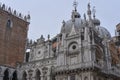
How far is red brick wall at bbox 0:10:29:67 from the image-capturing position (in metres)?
42.8

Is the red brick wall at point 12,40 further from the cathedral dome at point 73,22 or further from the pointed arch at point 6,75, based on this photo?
the cathedral dome at point 73,22

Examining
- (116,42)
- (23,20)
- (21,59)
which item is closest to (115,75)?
(116,42)

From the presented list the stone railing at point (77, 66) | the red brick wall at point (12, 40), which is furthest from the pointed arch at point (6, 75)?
the stone railing at point (77, 66)

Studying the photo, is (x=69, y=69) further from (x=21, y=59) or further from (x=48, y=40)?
(x=21, y=59)

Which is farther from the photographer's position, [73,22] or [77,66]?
[73,22]

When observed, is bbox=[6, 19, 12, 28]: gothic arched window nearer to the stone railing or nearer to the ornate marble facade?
the ornate marble facade

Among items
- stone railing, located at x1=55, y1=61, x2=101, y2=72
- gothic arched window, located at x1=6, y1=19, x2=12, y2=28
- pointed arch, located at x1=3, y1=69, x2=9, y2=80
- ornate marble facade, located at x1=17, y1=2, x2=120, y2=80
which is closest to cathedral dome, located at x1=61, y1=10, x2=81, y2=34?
ornate marble facade, located at x1=17, y1=2, x2=120, y2=80

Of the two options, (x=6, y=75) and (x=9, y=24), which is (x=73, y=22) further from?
(x=6, y=75)

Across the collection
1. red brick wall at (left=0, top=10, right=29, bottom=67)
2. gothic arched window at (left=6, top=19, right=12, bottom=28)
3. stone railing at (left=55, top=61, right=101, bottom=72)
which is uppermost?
gothic arched window at (left=6, top=19, right=12, bottom=28)

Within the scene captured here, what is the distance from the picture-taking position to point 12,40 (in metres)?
44.6

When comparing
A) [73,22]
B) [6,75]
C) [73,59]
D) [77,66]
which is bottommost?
[6,75]

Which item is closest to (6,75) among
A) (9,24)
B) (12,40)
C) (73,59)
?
(12,40)

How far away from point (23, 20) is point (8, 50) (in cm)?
721

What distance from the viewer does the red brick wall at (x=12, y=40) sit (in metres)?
42.8
